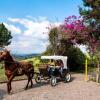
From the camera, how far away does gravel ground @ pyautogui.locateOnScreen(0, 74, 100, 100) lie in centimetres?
1738

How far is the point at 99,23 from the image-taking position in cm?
2784

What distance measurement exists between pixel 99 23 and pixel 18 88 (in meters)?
10.1

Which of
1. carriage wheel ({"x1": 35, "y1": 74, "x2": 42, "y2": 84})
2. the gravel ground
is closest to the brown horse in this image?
the gravel ground

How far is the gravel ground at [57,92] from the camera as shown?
17.4m

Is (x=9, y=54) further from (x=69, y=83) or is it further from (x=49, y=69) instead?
(x=69, y=83)

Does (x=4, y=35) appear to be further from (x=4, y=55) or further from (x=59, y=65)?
(x=4, y=55)

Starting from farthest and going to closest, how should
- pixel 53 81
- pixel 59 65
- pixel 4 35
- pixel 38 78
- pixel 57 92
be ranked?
pixel 4 35 → pixel 59 65 → pixel 38 78 → pixel 53 81 → pixel 57 92

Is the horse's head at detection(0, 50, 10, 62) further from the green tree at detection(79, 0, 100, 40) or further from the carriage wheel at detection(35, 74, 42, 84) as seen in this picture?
the green tree at detection(79, 0, 100, 40)

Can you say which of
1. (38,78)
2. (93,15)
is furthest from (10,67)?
(93,15)

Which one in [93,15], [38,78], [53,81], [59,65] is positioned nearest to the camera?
[53,81]

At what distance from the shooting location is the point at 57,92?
18.9 m

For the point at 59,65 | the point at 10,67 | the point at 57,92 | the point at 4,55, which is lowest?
the point at 57,92

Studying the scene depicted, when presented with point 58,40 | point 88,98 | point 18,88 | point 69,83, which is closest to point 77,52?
point 58,40

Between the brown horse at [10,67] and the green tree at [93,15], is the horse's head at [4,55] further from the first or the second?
the green tree at [93,15]
